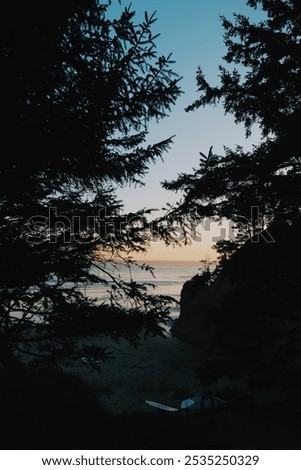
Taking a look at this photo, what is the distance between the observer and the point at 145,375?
77.8 ft

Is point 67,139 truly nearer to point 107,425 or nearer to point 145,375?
point 107,425

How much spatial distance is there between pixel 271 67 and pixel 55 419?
36.7ft

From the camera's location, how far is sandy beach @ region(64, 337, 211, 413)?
19156mm

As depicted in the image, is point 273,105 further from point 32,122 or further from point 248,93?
point 32,122

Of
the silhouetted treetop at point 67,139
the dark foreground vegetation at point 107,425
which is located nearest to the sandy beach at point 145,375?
the dark foreground vegetation at point 107,425

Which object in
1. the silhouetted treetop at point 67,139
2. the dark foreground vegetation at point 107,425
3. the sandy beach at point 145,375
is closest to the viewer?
the silhouetted treetop at point 67,139

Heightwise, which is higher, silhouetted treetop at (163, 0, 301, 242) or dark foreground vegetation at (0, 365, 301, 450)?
silhouetted treetop at (163, 0, 301, 242)

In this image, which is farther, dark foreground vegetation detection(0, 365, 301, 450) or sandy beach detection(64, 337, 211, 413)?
sandy beach detection(64, 337, 211, 413)

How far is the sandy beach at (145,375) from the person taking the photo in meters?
19.2

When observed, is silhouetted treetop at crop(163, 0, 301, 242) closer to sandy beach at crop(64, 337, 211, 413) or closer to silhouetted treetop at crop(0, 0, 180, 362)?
silhouetted treetop at crop(0, 0, 180, 362)

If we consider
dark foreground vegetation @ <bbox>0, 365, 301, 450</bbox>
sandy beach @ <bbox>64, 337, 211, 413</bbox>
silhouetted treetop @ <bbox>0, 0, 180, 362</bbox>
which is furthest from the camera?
sandy beach @ <bbox>64, 337, 211, 413</bbox>

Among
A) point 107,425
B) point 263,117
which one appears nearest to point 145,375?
point 107,425

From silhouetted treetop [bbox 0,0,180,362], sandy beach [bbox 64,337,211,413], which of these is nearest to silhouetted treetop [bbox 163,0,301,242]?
silhouetted treetop [bbox 0,0,180,362]

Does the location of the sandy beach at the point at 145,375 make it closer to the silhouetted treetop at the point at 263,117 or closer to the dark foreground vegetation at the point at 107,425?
the dark foreground vegetation at the point at 107,425
